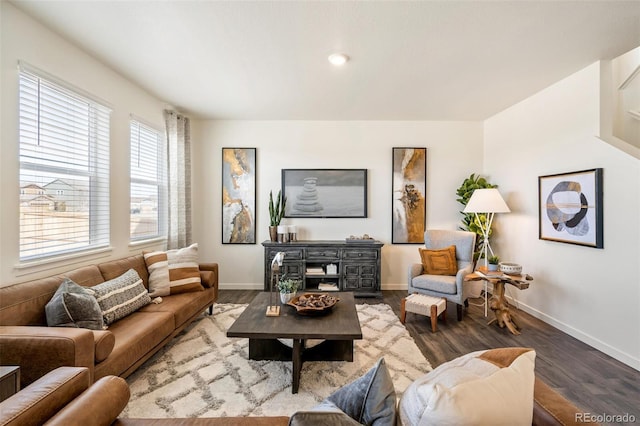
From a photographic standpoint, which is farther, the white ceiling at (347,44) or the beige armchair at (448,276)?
the beige armchair at (448,276)

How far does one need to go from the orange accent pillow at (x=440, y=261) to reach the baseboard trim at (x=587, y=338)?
106 cm

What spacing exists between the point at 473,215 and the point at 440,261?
114 centimetres

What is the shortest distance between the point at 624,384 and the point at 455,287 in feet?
4.72

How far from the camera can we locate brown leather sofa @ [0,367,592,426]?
91 cm

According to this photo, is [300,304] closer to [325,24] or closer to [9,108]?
[325,24]

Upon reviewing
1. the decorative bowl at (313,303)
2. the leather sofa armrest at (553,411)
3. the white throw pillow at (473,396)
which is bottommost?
the decorative bowl at (313,303)

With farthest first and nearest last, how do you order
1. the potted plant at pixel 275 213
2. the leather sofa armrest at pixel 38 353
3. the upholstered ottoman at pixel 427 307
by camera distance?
the potted plant at pixel 275 213, the upholstered ottoman at pixel 427 307, the leather sofa armrest at pixel 38 353

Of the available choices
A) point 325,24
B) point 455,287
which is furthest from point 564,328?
point 325,24

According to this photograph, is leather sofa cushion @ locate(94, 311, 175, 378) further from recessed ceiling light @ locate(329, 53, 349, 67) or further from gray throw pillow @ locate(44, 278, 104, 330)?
recessed ceiling light @ locate(329, 53, 349, 67)

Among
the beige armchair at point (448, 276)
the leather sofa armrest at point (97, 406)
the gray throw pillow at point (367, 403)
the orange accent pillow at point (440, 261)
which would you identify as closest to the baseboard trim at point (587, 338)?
the beige armchair at point (448, 276)

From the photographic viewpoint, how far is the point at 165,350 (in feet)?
8.47

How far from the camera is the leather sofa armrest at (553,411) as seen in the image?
86 cm

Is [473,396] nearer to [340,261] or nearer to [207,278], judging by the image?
[207,278]

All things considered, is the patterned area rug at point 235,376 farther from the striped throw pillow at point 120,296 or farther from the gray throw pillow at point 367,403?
the gray throw pillow at point 367,403
